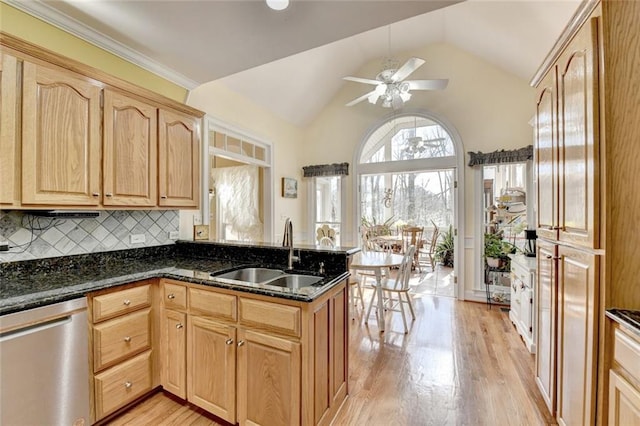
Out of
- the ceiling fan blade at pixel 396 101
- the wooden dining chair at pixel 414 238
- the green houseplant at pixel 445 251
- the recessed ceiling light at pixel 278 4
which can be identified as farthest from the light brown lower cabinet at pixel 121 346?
the green houseplant at pixel 445 251

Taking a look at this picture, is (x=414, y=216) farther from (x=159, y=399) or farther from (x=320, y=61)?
(x=159, y=399)

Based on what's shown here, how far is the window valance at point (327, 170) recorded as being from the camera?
4981mm

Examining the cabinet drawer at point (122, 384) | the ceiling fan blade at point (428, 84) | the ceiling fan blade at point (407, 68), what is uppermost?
the ceiling fan blade at point (407, 68)

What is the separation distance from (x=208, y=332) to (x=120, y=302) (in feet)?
1.96

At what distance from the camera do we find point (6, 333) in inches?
50.2

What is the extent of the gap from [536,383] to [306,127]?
15.8 ft

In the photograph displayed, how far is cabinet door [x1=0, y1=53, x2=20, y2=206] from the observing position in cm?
145

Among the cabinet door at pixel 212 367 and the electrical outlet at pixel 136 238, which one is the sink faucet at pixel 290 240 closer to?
the cabinet door at pixel 212 367

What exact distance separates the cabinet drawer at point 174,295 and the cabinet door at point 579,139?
224 centimetres

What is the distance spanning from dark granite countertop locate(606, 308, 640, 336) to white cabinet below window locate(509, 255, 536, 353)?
1394mm

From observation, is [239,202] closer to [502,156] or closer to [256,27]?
[256,27]

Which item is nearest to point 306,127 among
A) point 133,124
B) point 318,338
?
point 133,124

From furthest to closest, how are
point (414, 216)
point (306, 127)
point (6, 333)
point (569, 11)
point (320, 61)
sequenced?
point (414, 216)
point (306, 127)
point (320, 61)
point (569, 11)
point (6, 333)

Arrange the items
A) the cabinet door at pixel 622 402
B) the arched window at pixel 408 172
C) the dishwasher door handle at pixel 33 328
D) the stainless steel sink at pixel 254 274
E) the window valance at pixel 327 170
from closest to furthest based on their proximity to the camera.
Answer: the cabinet door at pixel 622 402 → the dishwasher door handle at pixel 33 328 → the stainless steel sink at pixel 254 274 → the arched window at pixel 408 172 → the window valance at pixel 327 170
